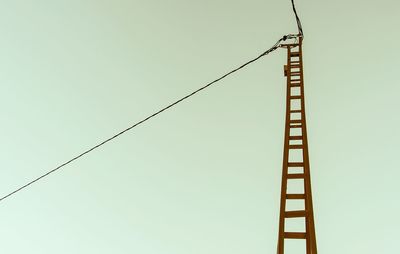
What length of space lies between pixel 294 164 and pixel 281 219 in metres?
1.49

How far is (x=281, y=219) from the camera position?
17.1 ft

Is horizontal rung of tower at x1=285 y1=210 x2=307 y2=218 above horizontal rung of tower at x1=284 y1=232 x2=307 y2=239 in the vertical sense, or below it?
above

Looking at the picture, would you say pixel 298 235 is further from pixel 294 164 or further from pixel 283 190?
pixel 294 164

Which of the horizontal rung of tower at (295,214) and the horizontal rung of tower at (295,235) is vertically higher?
the horizontal rung of tower at (295,214)

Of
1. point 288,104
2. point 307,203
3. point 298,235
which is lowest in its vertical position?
point 298,235

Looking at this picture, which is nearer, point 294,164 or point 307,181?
point 307,181

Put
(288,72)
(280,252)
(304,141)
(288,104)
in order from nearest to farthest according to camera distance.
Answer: (280,252) < (304,141) < (288,104) < (288,72)

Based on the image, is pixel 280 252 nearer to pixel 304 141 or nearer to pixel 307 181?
pixel 307 181

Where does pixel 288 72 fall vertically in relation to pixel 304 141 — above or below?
above

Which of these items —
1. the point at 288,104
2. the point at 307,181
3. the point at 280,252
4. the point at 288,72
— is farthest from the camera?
the point at 288,72

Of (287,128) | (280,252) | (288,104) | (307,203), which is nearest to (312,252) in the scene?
(280,252)

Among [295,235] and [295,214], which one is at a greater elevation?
[295,214]

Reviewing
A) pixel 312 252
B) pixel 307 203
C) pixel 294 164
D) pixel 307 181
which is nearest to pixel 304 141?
pixel 294 164

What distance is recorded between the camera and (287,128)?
670cm
